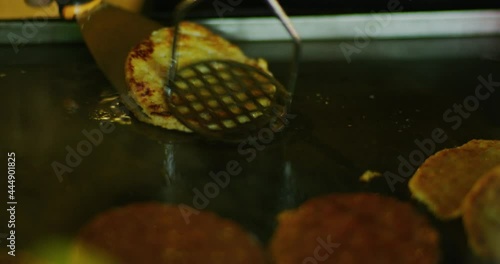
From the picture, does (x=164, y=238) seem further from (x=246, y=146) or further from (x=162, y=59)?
(x=162, y=59)

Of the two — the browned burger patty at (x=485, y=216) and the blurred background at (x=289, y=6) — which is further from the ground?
the blurred background at (x=289, y=6)

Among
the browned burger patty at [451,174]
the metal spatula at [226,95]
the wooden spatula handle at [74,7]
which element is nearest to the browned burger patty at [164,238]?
the metal spatula at [226,95]

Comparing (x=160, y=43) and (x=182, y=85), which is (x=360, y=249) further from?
(x=160, y=43)

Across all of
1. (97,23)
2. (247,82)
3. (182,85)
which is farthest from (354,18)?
(97,23)

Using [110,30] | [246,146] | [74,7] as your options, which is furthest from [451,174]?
[74,7]

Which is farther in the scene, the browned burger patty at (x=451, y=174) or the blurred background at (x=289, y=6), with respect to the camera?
the blurred background at (x=289, y=6)

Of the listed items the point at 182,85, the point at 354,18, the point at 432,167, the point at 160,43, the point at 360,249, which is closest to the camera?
the point at 360,249

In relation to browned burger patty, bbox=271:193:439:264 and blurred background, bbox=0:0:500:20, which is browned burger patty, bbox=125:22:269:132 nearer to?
blurred background, bbox=0:0:500:20

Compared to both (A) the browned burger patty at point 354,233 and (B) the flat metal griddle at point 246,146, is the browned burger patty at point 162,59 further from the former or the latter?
(A) the browned burger patty at point 354,233
